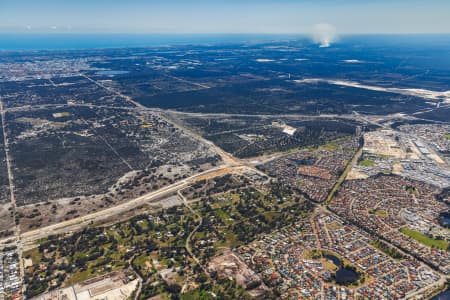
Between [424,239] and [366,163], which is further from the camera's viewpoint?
[366,163]

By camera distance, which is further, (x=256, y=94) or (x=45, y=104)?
(x=256, y=94)

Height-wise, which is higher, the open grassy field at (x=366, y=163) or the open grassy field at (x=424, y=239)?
the open grassy field at (x=366, y=163)

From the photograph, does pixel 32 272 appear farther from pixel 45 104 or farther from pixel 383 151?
pixel 45 104

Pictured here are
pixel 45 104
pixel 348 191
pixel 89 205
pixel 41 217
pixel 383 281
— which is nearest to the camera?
pixel 383 281

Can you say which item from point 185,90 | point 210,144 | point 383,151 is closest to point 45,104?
point 185,90

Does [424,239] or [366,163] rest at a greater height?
[366,163]

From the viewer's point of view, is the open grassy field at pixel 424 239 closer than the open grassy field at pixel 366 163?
Yes

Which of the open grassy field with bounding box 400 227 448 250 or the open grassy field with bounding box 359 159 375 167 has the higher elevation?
the open grassy field with bounding box 359 159 375 167

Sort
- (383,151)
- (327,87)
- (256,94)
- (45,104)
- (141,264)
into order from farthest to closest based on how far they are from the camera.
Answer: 1. (327,87)
2. (256,94)
3. (45,104)
4. (383,151)
5. (141,264)

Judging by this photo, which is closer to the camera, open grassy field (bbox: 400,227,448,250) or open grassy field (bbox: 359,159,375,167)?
open grassy field (bbox: 400,227,448,250)

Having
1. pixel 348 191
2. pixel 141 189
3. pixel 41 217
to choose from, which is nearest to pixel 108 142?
pixel 141 189
